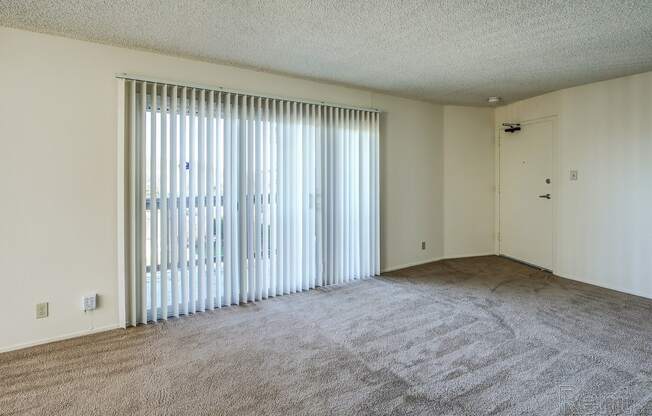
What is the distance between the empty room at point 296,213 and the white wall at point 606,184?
2 cm

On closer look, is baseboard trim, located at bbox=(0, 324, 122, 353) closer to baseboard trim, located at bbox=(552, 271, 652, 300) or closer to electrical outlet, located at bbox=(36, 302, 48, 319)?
electrical outlet, located at bbox=(36, 302, 48, 319)

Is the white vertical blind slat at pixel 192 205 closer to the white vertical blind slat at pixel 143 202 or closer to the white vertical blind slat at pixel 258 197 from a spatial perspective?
the white vertical blind slat at pixel 143 202

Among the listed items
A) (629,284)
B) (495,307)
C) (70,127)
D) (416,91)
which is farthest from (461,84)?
(70,127)

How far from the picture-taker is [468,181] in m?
5.81

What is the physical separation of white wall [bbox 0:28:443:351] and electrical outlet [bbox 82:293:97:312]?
0.16ft

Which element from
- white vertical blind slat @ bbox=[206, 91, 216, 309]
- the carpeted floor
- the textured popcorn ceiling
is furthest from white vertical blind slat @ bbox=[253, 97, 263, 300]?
the textured popcorn ceiling

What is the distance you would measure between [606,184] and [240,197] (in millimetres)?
4208

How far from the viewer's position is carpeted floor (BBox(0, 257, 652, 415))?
2.08 metres

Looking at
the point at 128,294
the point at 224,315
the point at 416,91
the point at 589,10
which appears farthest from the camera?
the point at 416,91

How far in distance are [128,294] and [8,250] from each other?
2.97 ft

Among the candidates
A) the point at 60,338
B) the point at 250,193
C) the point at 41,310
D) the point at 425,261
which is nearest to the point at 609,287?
the point at 425,261

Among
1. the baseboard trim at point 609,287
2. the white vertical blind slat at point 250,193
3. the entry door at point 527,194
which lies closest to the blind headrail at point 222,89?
A: the white vertical blind slat at point 250,193

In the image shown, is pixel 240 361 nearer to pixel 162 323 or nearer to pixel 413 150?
pixel 162 323

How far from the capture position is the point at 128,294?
3180 millimetres
